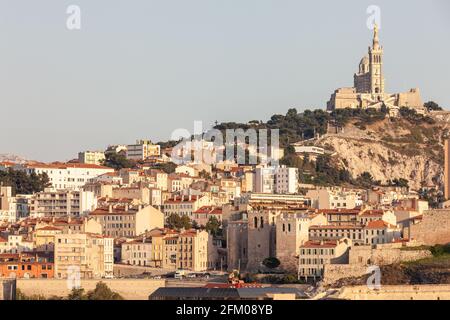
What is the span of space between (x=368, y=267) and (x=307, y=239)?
312cm

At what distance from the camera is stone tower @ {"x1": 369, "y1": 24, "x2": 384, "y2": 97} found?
9288 centimetres

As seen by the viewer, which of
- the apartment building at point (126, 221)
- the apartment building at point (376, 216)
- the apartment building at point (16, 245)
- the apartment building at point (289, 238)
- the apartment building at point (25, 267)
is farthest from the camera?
the apartment building at point (126, 221)

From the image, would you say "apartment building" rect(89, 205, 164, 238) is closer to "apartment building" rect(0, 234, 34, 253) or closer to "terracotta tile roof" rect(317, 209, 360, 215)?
"apartment building" rect(0, 234, 34, 253)

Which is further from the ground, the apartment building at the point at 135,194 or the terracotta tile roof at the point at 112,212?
the apartment building at the point at 135,194

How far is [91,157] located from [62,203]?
52.6ft

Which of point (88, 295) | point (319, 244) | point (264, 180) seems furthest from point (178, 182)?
point (88, 295)

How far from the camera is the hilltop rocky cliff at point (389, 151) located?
78938 mm

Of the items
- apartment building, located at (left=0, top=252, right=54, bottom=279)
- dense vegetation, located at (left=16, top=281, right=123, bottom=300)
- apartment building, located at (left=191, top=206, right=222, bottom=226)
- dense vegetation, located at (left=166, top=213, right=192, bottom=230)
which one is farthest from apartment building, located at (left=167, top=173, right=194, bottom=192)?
dense vegetation, located at (left=16, top=281, right=123, bottom=300)

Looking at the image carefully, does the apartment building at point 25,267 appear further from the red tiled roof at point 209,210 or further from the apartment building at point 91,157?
the apartment building at point 91,157

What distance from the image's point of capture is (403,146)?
82750 millimetres

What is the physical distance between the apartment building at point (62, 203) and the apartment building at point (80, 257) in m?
9.60

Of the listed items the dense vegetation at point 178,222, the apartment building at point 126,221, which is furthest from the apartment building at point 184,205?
the apartment building at point 126,221

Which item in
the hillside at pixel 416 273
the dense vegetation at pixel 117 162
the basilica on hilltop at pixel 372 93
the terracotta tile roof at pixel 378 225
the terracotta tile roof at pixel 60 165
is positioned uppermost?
the basilica on hilltop at pixel 372 93

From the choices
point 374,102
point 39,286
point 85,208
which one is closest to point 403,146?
point 374,102
